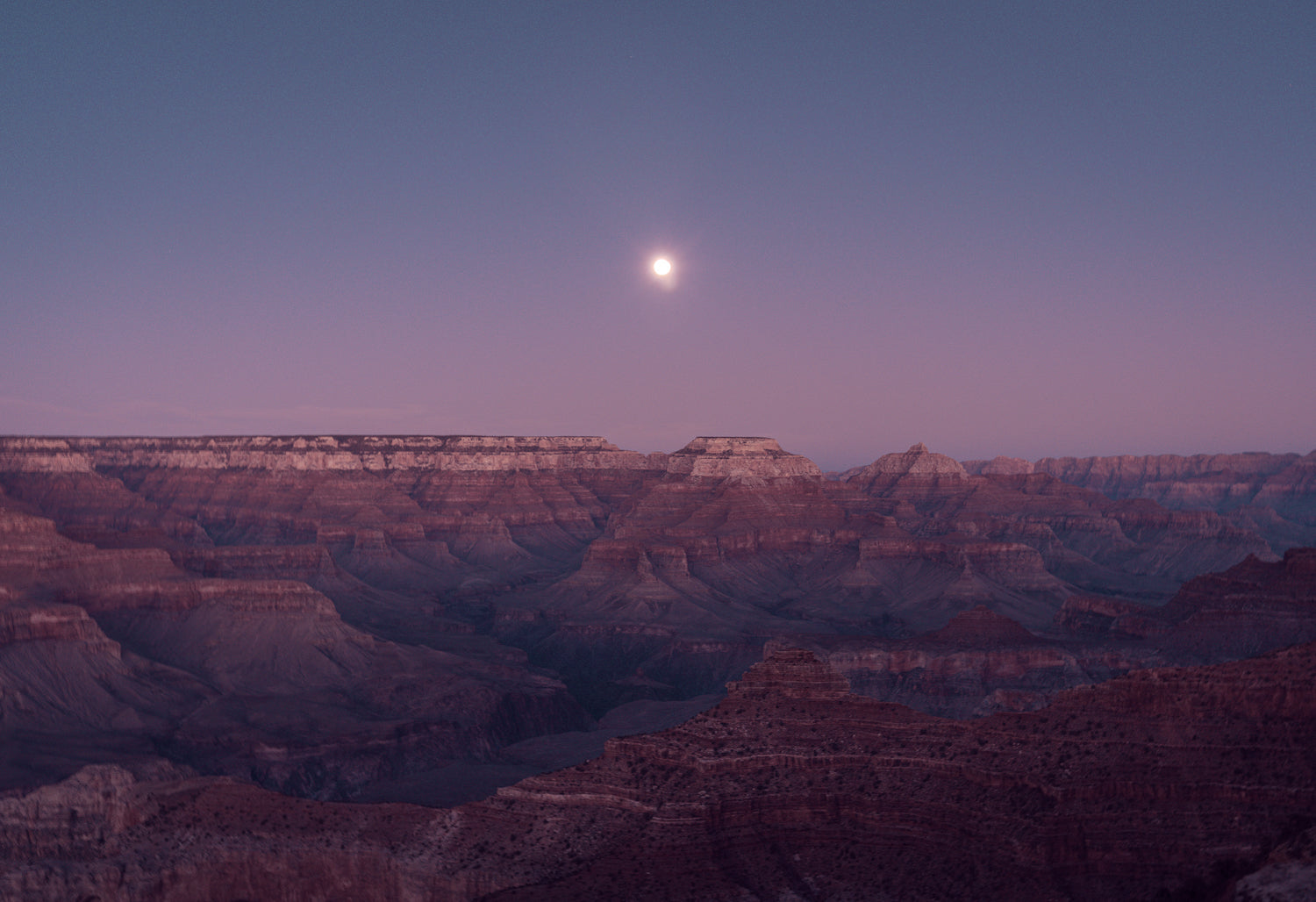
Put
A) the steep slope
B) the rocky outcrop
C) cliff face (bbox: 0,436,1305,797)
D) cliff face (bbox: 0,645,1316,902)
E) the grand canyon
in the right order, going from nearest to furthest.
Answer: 1. cliff face (bbox: 0,645,1316,902)
2. the grand canyon
3. the steep slope
4. the rocky outcrop
5. cliff face (bbox: 0,436,1305,797)

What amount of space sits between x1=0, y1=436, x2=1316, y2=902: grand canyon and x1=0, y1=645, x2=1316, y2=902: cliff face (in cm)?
11

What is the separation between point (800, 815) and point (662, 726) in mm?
58269

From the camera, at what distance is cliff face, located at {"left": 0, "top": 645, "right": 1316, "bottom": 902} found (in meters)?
41.3

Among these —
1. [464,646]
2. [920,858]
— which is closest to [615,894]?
[920,858]

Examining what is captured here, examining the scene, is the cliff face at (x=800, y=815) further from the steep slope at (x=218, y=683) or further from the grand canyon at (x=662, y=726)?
the steep slope at (x=218, y=683)

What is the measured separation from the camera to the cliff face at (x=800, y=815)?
41.3 metres

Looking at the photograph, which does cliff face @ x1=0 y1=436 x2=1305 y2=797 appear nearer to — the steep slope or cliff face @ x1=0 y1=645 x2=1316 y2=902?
the steep slope

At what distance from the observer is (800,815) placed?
46594mm

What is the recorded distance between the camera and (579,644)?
15700cm

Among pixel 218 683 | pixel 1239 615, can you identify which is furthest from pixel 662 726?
pixel 1239 615

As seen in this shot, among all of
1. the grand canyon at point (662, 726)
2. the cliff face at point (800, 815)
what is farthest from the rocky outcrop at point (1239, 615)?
the cliff face at point (800, 815)

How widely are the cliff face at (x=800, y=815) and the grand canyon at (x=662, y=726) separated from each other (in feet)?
0.37

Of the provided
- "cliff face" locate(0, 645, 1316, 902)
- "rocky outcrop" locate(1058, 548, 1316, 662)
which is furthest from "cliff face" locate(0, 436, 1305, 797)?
"cliff face" locate(0, 645, 1316, 902)

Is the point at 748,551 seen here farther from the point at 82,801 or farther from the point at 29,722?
the point at 82,801
